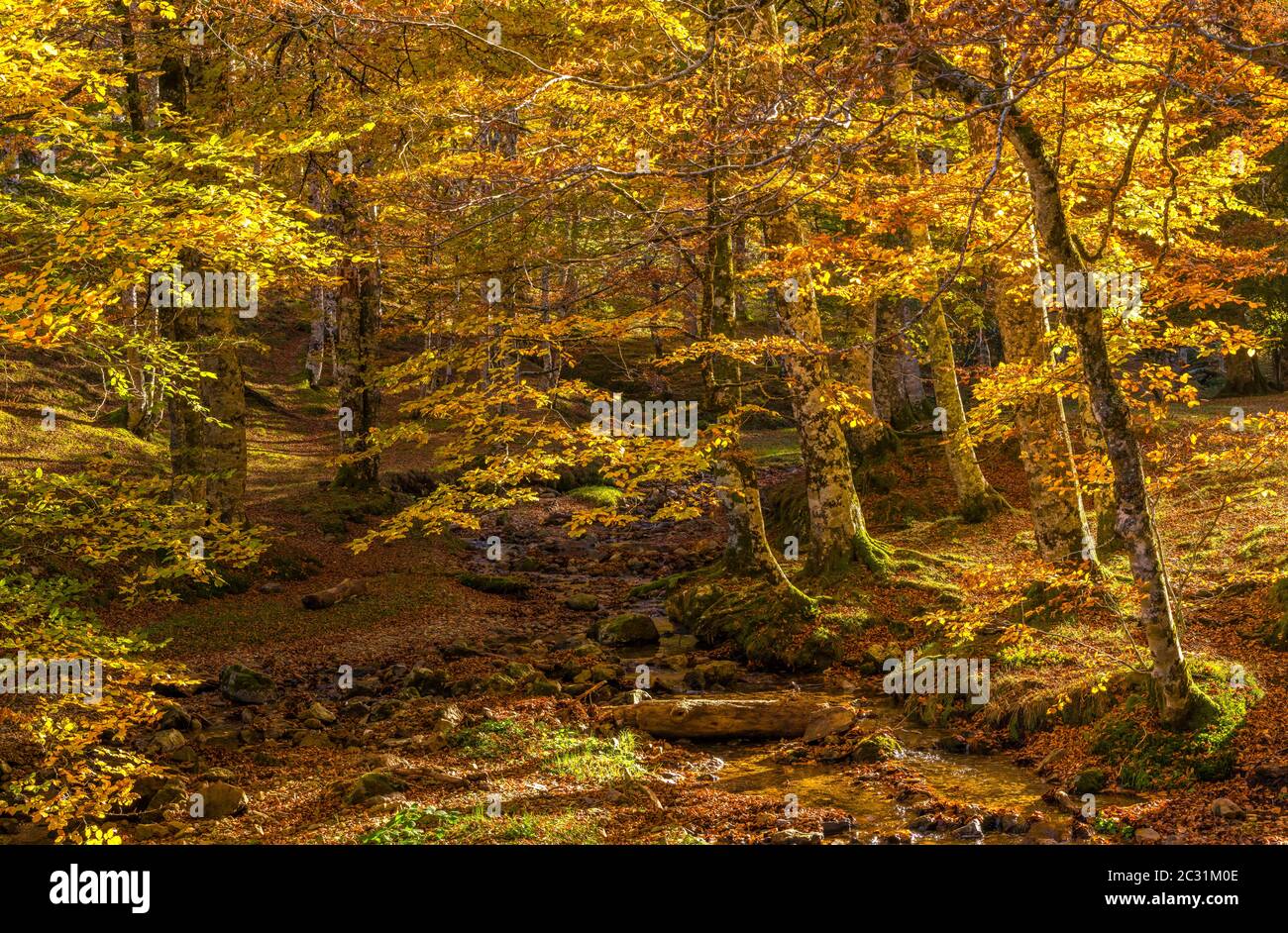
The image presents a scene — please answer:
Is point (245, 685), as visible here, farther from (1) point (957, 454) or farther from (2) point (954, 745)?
(1) point (957, 454)

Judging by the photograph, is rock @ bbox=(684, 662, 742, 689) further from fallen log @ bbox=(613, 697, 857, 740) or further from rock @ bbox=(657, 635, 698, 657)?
fallen log @ bbox=(613, 697, 857, 740)

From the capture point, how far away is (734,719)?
1020 centimetres

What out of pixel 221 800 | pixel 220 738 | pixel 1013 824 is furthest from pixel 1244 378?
pixel 221 800

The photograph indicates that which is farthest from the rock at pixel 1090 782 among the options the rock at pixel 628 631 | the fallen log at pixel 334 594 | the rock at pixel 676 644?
the fallen log at pixel 334 594

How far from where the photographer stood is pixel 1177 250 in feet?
40.2

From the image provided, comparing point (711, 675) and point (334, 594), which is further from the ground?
point (334, 594)

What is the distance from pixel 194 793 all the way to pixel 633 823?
3.50 m

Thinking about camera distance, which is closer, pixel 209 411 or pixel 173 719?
pixel 173 719

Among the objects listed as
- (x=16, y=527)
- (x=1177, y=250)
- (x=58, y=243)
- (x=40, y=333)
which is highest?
(x=1177, y=250)

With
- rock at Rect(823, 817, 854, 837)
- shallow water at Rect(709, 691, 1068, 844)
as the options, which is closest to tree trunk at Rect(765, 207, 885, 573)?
shallow water at Rect(709, 691, 1068, 844)

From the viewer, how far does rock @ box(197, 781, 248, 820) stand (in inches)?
308

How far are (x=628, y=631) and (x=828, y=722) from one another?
A: 180 inches
